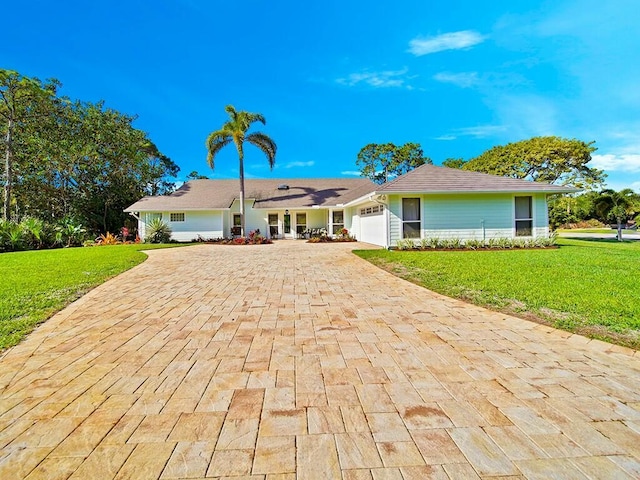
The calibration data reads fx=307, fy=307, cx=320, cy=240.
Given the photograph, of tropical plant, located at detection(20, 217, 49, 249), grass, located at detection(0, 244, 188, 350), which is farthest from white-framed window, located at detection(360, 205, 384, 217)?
tropical plant, located at detection(20, 217, 49, 249)

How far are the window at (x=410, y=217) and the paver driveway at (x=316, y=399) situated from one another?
942 cm

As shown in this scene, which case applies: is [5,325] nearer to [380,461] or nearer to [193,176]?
[380,461]

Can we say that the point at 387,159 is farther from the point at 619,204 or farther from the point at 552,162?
the point at 619,204

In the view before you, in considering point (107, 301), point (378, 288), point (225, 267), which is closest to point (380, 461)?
point (378, 288)

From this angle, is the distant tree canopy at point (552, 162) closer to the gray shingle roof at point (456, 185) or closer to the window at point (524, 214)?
the gray shingle roof at point (456, 185)

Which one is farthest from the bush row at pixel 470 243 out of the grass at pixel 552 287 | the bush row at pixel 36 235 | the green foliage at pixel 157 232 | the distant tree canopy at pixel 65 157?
the distant tree canopy at pixel 65 157

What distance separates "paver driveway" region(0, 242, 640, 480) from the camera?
1.74m

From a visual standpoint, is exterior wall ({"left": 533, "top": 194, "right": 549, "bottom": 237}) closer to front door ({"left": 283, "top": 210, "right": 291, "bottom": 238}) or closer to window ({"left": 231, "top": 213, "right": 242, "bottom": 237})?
front door ({"left": 283, "top": 210, "right": 291, "bottom": 238})

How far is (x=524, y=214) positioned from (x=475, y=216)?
7.55ft

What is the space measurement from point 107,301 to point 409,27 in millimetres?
14731

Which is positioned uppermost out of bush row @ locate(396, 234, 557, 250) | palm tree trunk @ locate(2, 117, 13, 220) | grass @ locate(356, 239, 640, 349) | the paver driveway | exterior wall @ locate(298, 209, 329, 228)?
palm tree trunk @ locate(2, 117, 13, 220)

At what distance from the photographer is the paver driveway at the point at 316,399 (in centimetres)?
174

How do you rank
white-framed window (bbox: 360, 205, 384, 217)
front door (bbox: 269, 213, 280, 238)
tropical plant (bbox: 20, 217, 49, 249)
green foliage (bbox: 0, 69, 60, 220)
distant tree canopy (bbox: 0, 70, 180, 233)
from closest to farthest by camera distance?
white-framed window (bbox: 360, 205, 384, 217) → tropical plant (bbox: 20, 217, 49, 249) → green foliage (bbox: 0, 69, 60, 220) → distant tree canopy (bbox: 0, 70, 180, 233) → front door (bbox: 269, 213, 280, 238)

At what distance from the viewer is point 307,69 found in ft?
58.7
